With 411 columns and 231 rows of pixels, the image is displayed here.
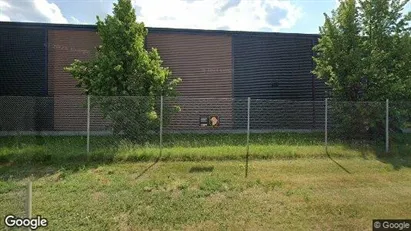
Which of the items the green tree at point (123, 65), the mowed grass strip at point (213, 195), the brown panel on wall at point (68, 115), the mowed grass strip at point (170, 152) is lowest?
the mowed grass strip at point (213, 195)

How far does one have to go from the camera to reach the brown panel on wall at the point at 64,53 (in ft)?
57.4

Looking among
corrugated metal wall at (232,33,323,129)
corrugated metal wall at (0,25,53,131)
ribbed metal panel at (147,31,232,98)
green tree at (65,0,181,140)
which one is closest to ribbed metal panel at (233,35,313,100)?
corrugated metal wall at (232,33,323,129)

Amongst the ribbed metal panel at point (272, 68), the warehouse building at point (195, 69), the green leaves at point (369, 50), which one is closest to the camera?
the green leaves at point (369, 50)

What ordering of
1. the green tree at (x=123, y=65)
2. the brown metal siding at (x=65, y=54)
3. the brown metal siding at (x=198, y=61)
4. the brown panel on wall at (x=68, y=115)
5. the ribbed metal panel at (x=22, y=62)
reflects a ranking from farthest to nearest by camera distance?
the brown metal siding at (x=198, y=61) < the brown metal siding at (x=65, y=54) < the ribbed metal panel at (x=22, y=62) < the brown panel on wall at (x=68, y=115) < the green tree at (x=123, y=65)

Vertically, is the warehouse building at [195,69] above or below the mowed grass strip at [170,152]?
above

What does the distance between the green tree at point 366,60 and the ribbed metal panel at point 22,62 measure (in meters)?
14.0

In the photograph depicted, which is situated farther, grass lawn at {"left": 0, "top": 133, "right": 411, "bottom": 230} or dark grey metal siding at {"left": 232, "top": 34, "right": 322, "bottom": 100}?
dark grey metal siding at {"left": 232, "top": 34, "right": 322, "bottom": 100}

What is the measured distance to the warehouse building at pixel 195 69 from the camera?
16188 millimetres

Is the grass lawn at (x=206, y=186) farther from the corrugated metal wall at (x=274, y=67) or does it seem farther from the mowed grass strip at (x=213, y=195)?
the corrugated metal wall at (x=274, y=67)

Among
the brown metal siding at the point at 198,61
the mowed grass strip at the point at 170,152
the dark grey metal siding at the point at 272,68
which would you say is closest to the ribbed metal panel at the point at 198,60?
the brown metal siding at the point at 198,61

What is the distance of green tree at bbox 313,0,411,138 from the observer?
458 inches

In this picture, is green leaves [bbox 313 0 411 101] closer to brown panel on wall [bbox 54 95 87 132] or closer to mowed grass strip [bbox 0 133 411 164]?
mowed grass strip [bbox 0 133 411 164]

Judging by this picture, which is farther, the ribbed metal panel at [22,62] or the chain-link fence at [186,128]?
the ribbed metal panel at [22,62]

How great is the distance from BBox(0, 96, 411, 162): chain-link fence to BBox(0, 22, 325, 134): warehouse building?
0.13 m
